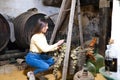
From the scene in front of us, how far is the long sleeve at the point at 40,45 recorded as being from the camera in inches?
101

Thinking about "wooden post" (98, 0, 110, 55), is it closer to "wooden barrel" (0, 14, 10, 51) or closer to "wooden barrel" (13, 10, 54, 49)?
"wooden barrel" (13, 10, 54, 49)

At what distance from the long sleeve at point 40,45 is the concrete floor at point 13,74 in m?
0.51

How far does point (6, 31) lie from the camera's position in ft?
11.6

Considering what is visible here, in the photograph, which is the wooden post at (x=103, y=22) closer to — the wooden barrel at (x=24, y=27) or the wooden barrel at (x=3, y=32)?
the wooden barrel at (x=24, y=27)

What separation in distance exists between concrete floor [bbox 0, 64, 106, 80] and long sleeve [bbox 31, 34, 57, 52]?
0.51 meters

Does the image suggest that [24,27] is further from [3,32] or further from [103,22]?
[103,22]

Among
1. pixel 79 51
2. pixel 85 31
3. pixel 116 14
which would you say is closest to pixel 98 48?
pixel 85 31

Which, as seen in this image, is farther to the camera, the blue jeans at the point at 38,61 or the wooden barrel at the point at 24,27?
the wooden barrel at the point at 24,27

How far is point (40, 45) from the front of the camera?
2.60 m

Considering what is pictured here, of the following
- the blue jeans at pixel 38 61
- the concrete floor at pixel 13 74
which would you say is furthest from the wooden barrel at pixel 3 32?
the blue jeans at pixel 38 61

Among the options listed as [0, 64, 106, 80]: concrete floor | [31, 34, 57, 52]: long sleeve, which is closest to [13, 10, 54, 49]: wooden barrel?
[0, 64, 106, 80]: concrete floor

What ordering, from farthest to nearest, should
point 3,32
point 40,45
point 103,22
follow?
point 3,32, point 103,22, point 40,45

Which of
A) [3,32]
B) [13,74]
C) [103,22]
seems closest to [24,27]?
[3,32]

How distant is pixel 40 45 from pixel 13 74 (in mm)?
932
